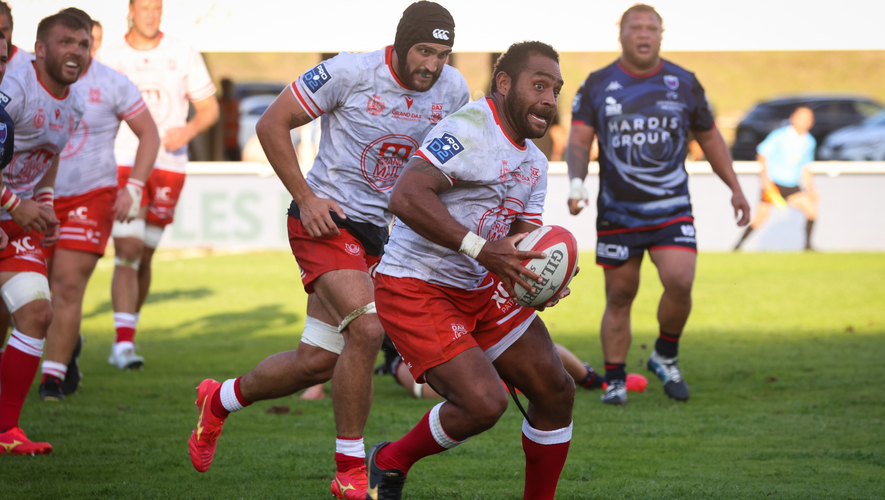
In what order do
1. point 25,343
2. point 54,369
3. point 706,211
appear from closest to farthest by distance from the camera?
point 25,343
point 54,369
point 706,211

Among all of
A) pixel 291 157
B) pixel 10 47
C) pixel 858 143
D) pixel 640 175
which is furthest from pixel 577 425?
pixel 858 143

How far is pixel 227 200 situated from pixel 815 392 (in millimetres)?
11591

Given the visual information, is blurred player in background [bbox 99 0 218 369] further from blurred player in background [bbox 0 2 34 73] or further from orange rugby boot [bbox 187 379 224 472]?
orange rugby boot [bbox 187 379 224 472]

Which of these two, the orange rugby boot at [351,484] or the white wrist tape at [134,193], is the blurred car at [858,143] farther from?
the orange rugby boot at [351,484]

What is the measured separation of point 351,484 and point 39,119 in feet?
9.08

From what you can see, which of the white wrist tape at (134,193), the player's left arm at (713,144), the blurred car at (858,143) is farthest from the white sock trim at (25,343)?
the blurred car at (858,143)

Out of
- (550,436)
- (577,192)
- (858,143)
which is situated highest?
(577,192)

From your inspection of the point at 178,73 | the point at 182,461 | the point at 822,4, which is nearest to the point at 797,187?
the point at 822,4

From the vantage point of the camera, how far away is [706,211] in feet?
52.0

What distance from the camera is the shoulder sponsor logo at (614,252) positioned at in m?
6.41

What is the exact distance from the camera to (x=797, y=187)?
15570mm

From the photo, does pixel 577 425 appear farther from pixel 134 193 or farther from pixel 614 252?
pixel 134 193

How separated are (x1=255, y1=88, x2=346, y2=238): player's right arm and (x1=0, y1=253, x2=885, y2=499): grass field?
1.28 m

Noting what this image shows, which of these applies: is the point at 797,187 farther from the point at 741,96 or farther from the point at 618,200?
the point at 741,96
